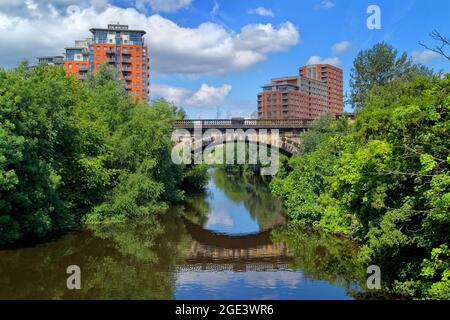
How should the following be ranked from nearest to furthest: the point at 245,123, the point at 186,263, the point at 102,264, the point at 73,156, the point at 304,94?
the point at 102,264 < the point at 186,263 < the point at 73,156 < the point at 245,123 < the point at 304,94

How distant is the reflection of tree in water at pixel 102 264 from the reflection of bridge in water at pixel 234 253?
0.89 meters

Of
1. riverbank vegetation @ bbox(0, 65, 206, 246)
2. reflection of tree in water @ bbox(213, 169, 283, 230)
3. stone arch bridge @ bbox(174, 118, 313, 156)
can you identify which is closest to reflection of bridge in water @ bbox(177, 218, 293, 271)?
reflection of tree in water @ bbox(213, 169, 283, 230)

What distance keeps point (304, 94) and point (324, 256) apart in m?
129

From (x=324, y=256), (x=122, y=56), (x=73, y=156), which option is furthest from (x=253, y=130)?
(x=122, y=56)

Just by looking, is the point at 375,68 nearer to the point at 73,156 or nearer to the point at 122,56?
the point at 73,156

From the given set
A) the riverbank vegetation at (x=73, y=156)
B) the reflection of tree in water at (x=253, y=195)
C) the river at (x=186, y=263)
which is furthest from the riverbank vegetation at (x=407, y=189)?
the reflection of tree in water at (x=253, y=195)

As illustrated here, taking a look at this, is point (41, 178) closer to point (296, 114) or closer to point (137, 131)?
point (137, 131)

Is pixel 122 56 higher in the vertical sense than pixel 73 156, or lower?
higher

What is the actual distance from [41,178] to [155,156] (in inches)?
558

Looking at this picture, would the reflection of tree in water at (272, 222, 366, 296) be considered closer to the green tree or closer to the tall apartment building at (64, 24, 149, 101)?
the green tree

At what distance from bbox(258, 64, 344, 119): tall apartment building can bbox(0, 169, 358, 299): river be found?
102677 millimetres

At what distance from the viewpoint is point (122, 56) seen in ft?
335

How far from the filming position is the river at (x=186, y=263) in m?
18.1

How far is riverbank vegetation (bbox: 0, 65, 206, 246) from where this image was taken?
2344cm
